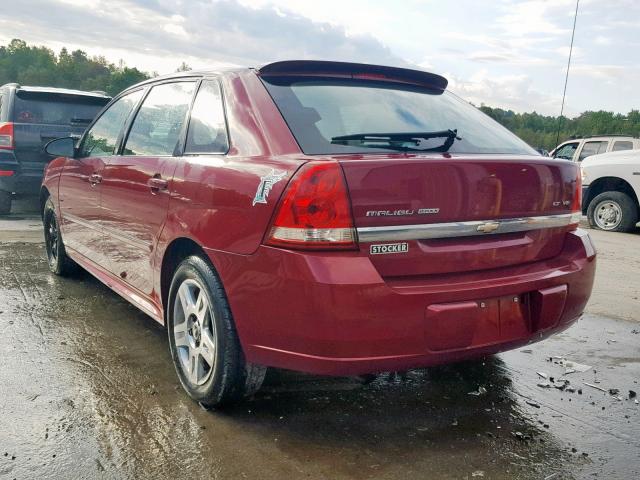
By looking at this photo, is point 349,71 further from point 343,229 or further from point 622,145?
point 622,145

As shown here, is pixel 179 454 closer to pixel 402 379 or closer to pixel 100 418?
pixel 100 418

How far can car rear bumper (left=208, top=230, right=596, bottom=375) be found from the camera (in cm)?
230

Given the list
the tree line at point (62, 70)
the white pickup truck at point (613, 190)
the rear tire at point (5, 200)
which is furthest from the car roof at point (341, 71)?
the tree line at point (62, 70)

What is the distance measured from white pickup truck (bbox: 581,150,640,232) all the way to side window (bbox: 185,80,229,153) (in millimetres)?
8953

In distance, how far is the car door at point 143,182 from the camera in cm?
328

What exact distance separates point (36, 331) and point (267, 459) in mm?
2199

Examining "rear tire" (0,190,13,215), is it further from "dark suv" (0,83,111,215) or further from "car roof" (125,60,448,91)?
"car roof" (125,60,448,91)

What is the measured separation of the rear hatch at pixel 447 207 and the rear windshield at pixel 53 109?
6.83m

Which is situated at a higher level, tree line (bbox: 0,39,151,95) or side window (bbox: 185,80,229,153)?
tree line (bbox: 0,39,151,95)

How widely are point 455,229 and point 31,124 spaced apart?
7422 millimetres

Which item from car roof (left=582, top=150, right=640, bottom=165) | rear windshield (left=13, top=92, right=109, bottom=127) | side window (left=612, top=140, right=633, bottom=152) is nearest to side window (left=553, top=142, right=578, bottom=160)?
side window (left=612, top=140, right=633, bottom=152)

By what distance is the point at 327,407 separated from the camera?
2951 millimetres

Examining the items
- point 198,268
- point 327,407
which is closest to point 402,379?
point 327,407

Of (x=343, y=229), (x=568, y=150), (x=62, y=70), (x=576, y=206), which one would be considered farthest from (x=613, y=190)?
(x=62, y=70)
